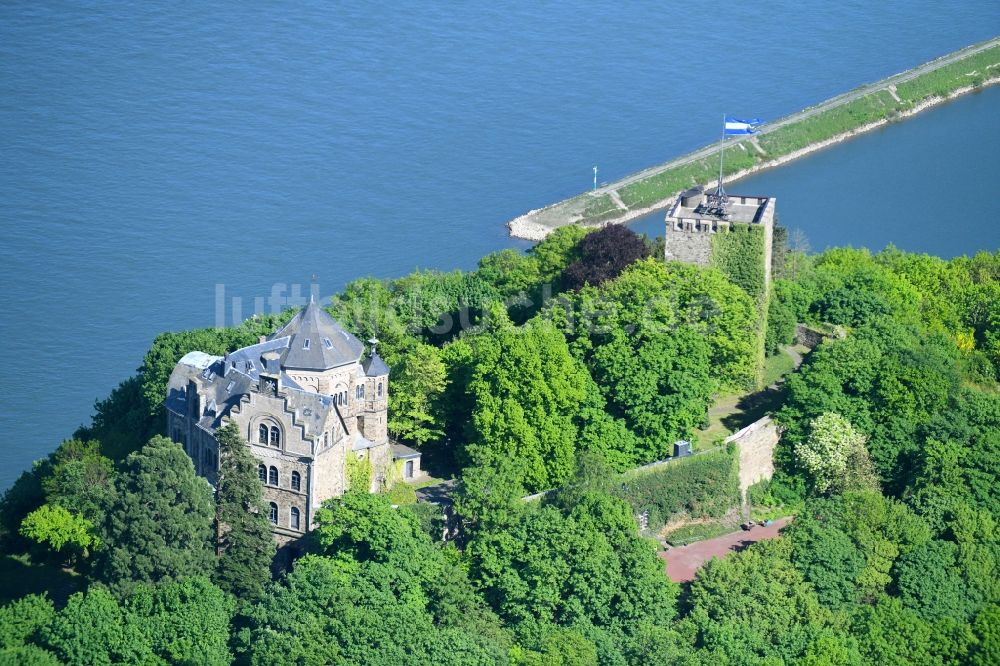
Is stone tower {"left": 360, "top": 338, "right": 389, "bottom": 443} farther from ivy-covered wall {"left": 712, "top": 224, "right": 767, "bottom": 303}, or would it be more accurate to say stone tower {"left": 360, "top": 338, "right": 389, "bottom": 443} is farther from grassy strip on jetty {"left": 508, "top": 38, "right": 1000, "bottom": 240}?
grassy strip on jetty {"left": 508, "top": 38, "right": 1000, "bottom": 240}

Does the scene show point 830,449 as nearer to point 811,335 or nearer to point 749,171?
point 811,335

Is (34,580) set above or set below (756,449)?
below

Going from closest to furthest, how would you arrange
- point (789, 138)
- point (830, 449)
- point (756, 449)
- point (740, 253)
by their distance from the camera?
point (830, 449) → point (756, 449) → point (740, 253) → point (789, 138)

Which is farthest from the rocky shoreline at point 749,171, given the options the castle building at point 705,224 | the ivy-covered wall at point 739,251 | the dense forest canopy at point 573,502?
the dense forest canopy at point 573,502

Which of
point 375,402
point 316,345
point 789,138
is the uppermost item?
point 789,138

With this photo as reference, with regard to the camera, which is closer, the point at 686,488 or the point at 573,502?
A: the point at 573,502

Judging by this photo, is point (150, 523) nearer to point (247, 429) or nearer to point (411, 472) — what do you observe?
point (247, 429)

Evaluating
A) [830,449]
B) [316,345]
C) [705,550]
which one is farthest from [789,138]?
[316,345]
